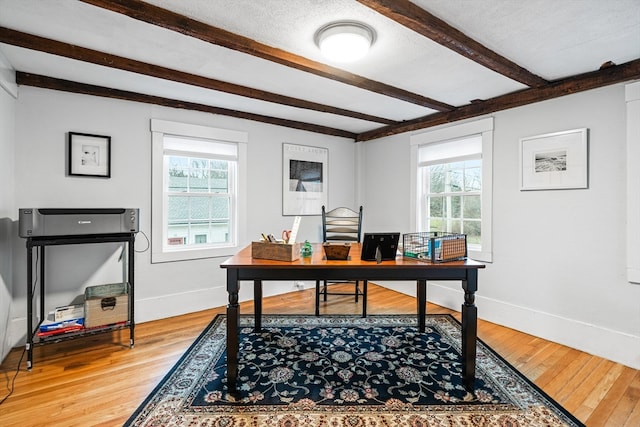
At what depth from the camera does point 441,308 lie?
3.71m

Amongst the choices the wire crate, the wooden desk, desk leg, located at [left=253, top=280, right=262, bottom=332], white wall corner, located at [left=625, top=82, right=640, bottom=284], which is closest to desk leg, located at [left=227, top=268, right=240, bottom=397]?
the wooden desk

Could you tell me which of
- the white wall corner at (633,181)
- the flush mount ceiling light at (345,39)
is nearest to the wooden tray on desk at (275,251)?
the flush mount ceiling light at (345,39)

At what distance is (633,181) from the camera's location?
2.38 metres

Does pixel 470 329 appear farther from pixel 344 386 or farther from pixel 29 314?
pixel 29 314

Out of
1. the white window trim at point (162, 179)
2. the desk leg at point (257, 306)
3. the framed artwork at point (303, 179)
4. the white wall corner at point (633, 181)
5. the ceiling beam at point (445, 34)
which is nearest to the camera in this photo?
the ceiling beam at point (445, 34)

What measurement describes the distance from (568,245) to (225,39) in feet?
10.5

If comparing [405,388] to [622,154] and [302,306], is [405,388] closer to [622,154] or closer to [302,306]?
[302,306]

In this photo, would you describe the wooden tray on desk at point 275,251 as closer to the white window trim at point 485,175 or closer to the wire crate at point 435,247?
the wire crate at point 435,247

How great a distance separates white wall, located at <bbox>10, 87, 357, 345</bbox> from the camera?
2.72 meters

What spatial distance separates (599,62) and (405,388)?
2793mm

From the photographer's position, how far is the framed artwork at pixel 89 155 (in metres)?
2.88

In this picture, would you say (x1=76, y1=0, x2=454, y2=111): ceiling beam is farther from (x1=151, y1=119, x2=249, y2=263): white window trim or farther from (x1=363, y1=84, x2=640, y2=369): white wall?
(x1=151, y1=119, x2=249, y2=263): white window trim

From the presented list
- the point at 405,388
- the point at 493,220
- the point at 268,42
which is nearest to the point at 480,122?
the point at 493,220

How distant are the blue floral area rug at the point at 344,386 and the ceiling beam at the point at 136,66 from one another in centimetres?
225
